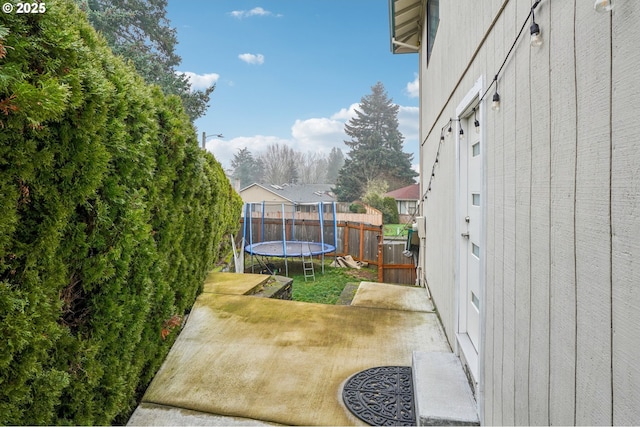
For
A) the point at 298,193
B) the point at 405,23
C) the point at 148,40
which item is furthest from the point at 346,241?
the point at 298,193

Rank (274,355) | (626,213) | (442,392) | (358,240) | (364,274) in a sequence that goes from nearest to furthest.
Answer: (626,213)
(442,392)
(274,355)
(364,274)
(358,240)

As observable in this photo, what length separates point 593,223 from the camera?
0.92m

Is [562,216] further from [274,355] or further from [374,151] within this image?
[374,151]

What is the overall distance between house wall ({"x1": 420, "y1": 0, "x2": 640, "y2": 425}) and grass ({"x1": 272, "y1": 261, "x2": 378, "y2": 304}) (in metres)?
6.11

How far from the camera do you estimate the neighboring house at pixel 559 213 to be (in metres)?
0.80

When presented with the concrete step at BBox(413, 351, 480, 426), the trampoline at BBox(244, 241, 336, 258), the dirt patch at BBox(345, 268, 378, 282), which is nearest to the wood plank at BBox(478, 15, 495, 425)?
the concrete step at BBox(413, 351, 480, 426)

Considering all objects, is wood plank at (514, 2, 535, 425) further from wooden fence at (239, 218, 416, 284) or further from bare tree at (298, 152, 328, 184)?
bare tree at (298, 152, 328, 184)

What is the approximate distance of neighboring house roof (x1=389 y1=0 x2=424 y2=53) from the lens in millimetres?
6074

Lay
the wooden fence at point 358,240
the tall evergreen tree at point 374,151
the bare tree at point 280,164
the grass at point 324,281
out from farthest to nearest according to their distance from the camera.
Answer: the bare tree at point 280,164
the tall evergreen tree at point 374,151
the wooden fence at point 358,240
the grass at point 324,281

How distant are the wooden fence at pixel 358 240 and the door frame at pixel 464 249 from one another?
609 cm

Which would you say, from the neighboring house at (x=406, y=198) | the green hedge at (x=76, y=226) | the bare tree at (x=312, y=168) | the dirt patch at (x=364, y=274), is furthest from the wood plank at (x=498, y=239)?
the bare tree at (x=312, y=168)

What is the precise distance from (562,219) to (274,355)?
2.52 meters

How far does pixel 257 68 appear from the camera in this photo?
2420 centimetres

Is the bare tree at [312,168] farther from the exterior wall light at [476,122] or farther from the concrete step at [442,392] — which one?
the concrete step at [442,392]
